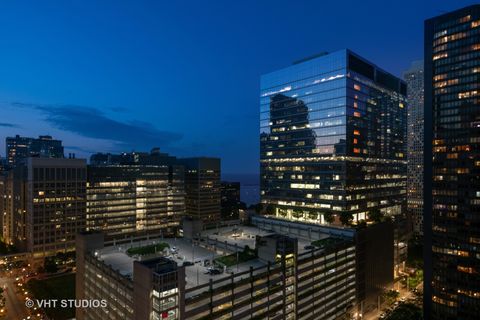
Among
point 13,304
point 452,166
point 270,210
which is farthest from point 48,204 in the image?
point 452,166

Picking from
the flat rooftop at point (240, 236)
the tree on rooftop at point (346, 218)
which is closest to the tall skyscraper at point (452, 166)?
the tree on rooftop at point (346, 218)

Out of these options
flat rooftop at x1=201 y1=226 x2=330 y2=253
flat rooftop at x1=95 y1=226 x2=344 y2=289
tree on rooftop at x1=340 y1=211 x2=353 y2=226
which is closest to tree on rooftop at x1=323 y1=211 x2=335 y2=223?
tree on rooftop at x1=340 y1=211 x2=353 y2=226

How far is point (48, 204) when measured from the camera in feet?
522

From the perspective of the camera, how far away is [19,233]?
168 m

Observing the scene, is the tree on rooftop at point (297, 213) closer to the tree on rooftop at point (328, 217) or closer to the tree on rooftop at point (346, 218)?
the tree on rooftop at point (328, 217)

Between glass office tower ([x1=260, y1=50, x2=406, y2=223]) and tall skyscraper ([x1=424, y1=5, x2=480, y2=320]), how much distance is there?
3211cm

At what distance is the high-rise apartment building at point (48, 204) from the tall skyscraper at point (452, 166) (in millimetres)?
162456

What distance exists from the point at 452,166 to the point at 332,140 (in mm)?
47297

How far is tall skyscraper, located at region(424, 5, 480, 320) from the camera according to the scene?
104688mm

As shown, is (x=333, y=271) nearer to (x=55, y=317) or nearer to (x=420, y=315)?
(x=420, y=315)

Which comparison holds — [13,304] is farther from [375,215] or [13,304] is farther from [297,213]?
[375,215]

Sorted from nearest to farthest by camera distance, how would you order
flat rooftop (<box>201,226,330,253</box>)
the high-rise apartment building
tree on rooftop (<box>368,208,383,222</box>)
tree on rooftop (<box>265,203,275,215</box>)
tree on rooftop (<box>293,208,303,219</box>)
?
1. flat rooftop (<box>201,226,330,253</box>)
2. tree on rooftop (<box>368,208,383,222</box>)
3. tree on rooftop (<box>293,208,303,219</box>)
4. the high-rise apartment building
5. tree on rooftop (<box>265,203,275,215</box>)

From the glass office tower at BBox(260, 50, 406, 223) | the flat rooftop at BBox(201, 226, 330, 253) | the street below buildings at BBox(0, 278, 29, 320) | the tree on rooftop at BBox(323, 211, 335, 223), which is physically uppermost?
the glass office tower at BBox(260, 50, 406, 223)

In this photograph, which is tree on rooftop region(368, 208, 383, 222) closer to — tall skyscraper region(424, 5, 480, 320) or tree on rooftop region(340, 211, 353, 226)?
tree on rooftop region(340, 211, 353, 226)
